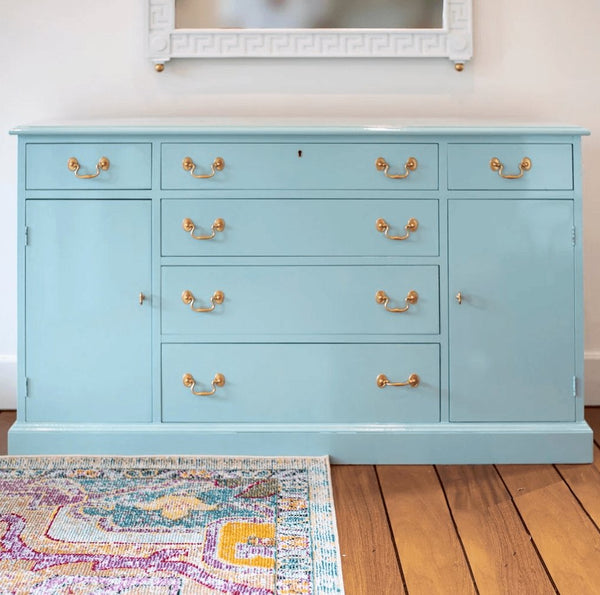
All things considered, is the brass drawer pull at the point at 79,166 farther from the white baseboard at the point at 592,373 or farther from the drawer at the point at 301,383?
the white baseboard at the point at 592,373

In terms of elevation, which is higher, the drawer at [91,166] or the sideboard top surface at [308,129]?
the sideboard top surface at [308,129]

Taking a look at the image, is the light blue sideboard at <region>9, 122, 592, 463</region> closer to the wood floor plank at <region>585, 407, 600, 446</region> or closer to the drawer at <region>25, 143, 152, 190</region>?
the drawer at <region>25, 143, 152, 190</region>

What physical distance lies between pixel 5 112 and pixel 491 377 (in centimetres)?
184

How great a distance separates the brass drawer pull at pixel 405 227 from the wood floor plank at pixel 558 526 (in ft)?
2.34

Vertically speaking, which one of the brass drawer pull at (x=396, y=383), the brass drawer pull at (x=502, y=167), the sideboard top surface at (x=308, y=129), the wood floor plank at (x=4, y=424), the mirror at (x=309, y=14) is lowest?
the wood floor plank at (x=4, y=424)

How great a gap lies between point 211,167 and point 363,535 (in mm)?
1065

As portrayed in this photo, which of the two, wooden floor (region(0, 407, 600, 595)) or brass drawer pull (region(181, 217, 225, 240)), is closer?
wooden floor (region(0, 407, 600, 595))

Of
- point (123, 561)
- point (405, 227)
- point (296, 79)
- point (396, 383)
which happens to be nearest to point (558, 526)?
point (396, 383)

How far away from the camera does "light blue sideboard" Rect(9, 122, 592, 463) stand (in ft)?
7.06

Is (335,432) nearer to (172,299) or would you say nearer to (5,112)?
(172,299)

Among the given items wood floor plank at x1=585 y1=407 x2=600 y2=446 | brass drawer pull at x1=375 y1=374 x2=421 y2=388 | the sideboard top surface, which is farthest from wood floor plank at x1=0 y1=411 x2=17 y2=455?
wood floor plank at x1=585 y1=407 x2=600 y2=446

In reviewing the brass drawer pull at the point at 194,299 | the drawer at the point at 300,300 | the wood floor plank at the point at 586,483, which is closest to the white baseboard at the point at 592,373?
the wood floor plank at the point at 586,483

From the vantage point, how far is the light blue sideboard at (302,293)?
215cm

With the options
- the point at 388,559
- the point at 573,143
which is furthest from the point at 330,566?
the point at 573,143
